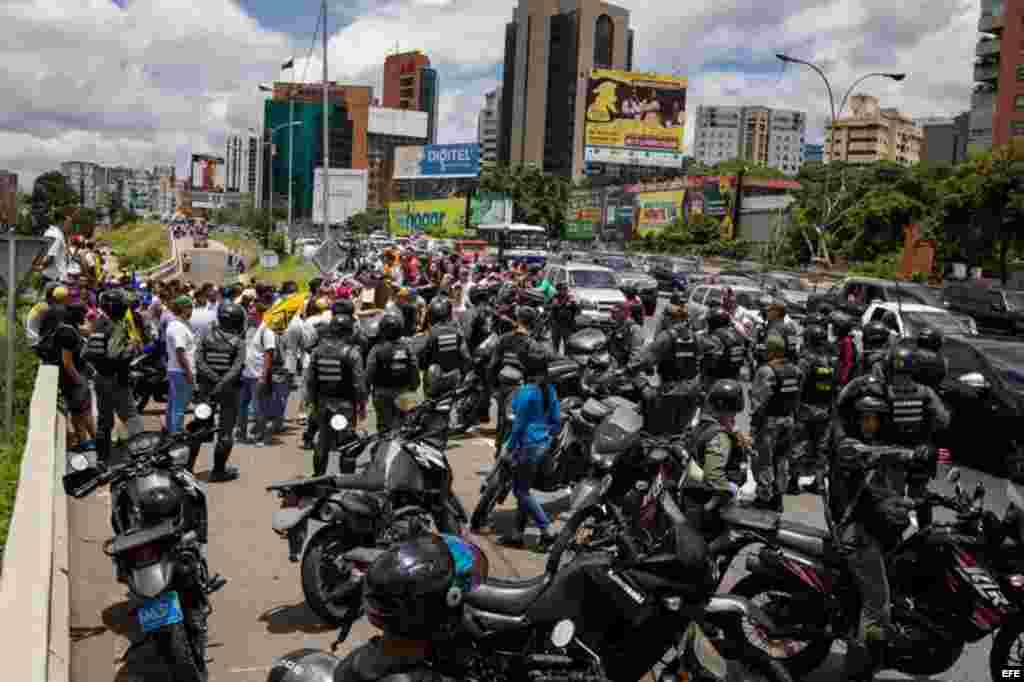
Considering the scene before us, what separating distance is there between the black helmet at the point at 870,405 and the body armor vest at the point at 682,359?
296cm

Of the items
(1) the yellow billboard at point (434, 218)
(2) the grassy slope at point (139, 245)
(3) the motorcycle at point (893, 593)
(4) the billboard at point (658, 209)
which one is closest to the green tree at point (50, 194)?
(2) the grassy slope at point (139, 245)

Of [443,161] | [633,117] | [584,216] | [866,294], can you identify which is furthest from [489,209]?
[866,294]

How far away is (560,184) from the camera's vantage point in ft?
325

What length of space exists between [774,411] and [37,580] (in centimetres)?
651

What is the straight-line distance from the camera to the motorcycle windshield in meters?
6.00

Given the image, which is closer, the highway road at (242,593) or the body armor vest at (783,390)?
the highway road at (242,593)

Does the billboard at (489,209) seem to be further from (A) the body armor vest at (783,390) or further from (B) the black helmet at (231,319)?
(A) the body armor vest at (783,390)

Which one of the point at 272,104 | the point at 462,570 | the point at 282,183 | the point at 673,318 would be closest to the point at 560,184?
the point at 272,104

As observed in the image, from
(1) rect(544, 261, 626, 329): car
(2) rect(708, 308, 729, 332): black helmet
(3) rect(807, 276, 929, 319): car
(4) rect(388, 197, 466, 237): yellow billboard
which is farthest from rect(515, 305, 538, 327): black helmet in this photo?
(4) rect(388, 197, 466, 237): yellow billboard

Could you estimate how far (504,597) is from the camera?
4.09 metres

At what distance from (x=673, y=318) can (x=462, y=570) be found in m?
7.93

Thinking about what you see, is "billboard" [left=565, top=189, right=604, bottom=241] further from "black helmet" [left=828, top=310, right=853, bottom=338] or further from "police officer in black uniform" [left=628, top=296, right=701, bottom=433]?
"police officer in black uniform" [left=628, top=296, right=701, bottom=433]

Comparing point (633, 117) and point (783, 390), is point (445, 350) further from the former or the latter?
point (633, 117)

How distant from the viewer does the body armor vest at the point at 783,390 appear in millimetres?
9125
